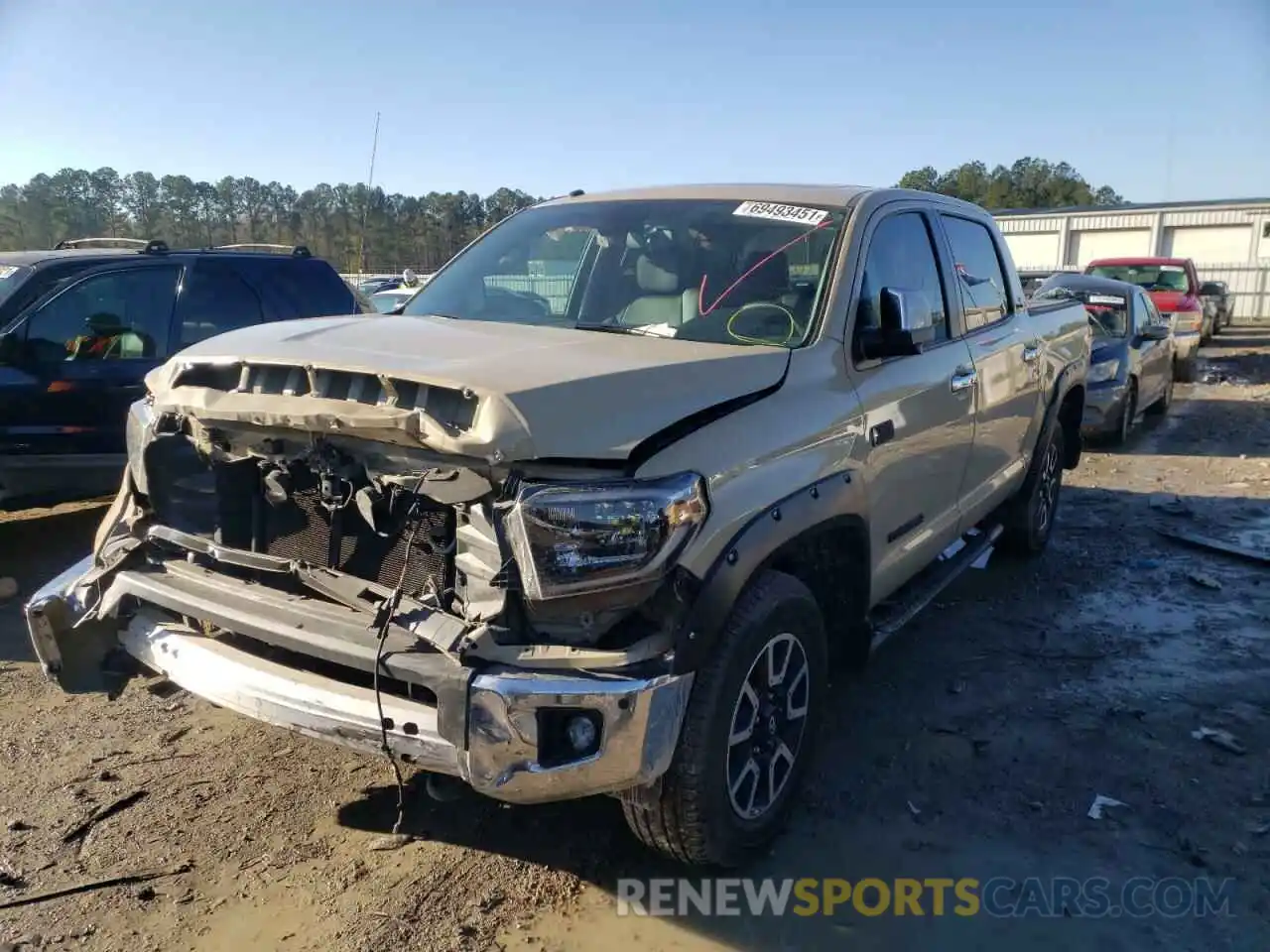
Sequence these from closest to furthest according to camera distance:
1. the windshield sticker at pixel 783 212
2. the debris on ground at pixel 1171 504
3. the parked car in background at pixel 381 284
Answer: the windshield sticker at pixel 783 212, the debris on ground at pixel 1171 504, the parked car in background at pixel 381 284

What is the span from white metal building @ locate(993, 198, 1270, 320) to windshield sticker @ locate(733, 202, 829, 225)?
34.2m

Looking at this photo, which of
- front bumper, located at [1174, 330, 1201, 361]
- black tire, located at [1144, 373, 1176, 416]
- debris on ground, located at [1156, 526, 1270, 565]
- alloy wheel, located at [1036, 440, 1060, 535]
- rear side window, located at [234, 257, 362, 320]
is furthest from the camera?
front bumper, located at [1174, 330, 1201, 361]

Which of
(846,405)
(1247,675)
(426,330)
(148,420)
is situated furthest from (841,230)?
(1247,675)

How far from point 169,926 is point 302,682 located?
2.72 ft

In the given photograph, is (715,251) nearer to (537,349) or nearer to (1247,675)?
(537,349)

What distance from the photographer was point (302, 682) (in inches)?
105

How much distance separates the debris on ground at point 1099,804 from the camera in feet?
11.1

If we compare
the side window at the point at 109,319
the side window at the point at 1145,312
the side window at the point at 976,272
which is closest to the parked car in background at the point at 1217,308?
the side window at the point at 1145,312

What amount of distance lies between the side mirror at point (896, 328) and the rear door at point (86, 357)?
4.67 m

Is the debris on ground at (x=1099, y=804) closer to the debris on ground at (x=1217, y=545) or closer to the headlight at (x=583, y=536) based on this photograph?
the headlight at (x=583, y=536)

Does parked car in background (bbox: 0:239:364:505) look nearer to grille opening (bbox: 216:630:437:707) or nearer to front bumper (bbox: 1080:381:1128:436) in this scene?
grille opening (bbox: 216:630:437:707)

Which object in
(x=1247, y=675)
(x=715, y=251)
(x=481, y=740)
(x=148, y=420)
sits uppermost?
(x=715, y=251)

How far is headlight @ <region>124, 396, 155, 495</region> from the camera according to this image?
329 cm

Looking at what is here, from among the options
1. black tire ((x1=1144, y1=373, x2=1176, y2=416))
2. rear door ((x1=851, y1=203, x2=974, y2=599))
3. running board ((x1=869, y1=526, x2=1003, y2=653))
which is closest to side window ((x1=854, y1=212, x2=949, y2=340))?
rear door ((x1=851, y1=203, x2=974, y2=599))
